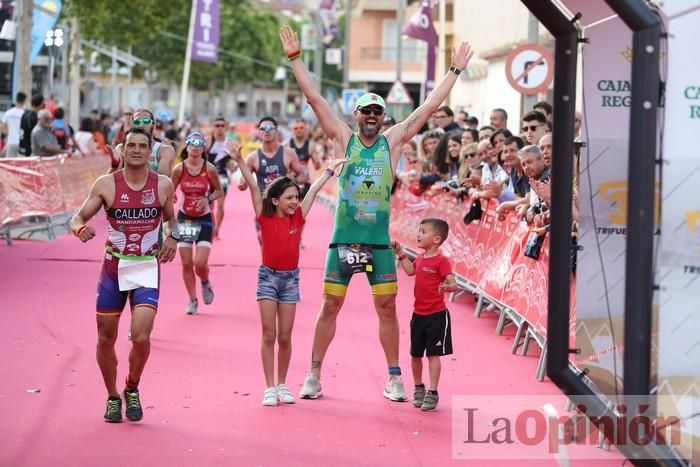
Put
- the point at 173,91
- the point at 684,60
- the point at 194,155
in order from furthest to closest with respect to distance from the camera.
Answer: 1. the point at 173,91
2. the point at 194,155
3. the point at 684,60

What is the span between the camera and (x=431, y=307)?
8.51 metres

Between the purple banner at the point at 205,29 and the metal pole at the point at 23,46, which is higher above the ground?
the purple banner at the point at 205,29

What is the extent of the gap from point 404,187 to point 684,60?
548 inches

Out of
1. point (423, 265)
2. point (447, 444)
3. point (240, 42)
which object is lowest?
point (447, 444)

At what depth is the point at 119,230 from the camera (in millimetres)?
7938

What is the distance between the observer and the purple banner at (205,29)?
4594cm

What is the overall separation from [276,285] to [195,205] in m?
4.11

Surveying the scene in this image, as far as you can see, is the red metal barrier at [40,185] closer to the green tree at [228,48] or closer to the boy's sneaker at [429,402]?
→ the boy's sneaker at [429,402]

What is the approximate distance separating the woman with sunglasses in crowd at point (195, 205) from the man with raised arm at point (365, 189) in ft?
12.8

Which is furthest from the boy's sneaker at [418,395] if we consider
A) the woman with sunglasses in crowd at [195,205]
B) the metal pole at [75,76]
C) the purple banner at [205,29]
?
the purple banner at [205,29]

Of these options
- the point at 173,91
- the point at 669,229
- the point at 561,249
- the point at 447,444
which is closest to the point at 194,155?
the point at 447,444

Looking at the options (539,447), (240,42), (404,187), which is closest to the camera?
(539,447)

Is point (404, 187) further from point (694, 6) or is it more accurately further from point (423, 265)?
point (694, 6)

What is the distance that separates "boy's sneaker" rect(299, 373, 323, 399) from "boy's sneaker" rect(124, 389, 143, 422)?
1251 millimetres
